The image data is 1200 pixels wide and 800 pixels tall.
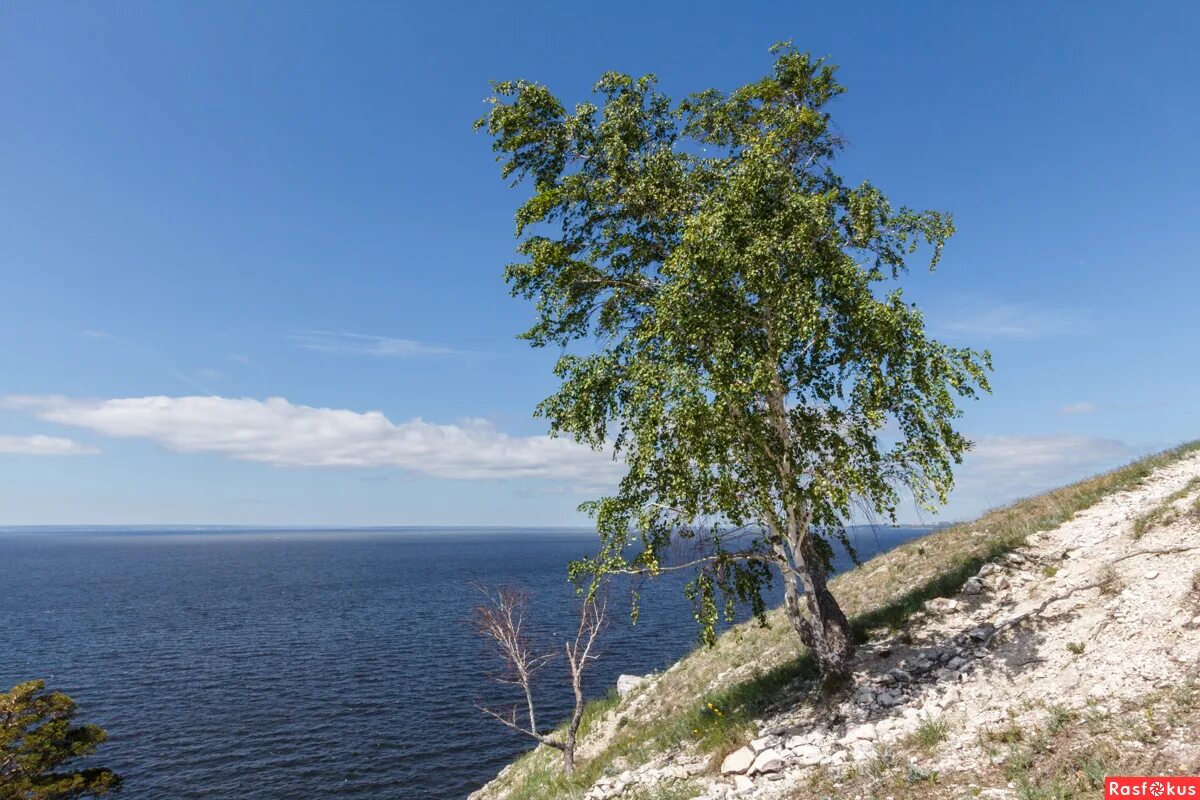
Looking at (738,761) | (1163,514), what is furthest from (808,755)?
(1163,514)

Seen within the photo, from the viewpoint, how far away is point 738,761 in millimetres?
14008

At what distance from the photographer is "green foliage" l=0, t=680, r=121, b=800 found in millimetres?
24641

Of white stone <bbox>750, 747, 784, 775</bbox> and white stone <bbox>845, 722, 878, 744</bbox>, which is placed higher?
white stone <bbox>845, 722, 878, 744</bbox>

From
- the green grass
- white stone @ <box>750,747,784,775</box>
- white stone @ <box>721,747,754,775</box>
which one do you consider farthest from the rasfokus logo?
white stone @ <box>721,747,754,775</box>

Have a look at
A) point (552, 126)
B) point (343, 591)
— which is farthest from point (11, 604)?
point (552, 126)

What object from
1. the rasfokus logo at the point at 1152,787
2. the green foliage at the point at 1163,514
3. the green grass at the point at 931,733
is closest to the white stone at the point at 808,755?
the green grass at the point at 931,733

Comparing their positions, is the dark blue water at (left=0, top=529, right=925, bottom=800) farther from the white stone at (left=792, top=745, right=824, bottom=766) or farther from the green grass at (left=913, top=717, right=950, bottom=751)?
the white stone at (left=792, top=745, right=824, bottom=766)

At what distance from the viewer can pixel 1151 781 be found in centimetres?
878

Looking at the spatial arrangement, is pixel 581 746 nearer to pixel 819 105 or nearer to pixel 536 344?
pixel 536 344

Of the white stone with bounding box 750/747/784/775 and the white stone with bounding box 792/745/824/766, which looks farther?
the white stone with bounding box 750/747/784/775

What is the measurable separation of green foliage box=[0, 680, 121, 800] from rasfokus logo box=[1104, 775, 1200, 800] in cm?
3673

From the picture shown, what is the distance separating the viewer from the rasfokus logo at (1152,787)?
8.45 metres

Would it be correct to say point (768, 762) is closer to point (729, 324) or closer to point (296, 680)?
point (729, 324)

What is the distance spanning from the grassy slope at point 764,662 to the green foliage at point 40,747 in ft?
62.1
